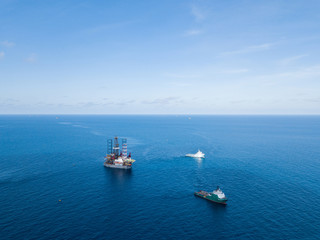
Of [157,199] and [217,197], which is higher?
[217,197]

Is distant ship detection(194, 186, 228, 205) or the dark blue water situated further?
distant ship detection(194, 186, 228, 205)

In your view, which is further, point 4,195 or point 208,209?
point 4,195

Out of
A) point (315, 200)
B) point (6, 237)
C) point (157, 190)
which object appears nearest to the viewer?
point (6, 237)

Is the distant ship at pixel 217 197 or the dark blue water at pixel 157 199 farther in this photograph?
the distant ship at pixel 217 197

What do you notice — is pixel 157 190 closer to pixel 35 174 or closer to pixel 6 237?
pixel 6 237

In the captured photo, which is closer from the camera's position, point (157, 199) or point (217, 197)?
point (217, 197)

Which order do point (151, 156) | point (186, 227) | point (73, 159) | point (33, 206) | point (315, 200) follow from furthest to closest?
point (151, 156)
point (73, 159)
point (315, 200)
point (33, 206)
point (186, 227)

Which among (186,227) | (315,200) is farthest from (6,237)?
(315,200)

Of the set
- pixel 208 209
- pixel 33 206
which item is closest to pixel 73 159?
pixel 33 206

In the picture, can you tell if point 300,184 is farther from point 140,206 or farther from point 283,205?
point 140,206
